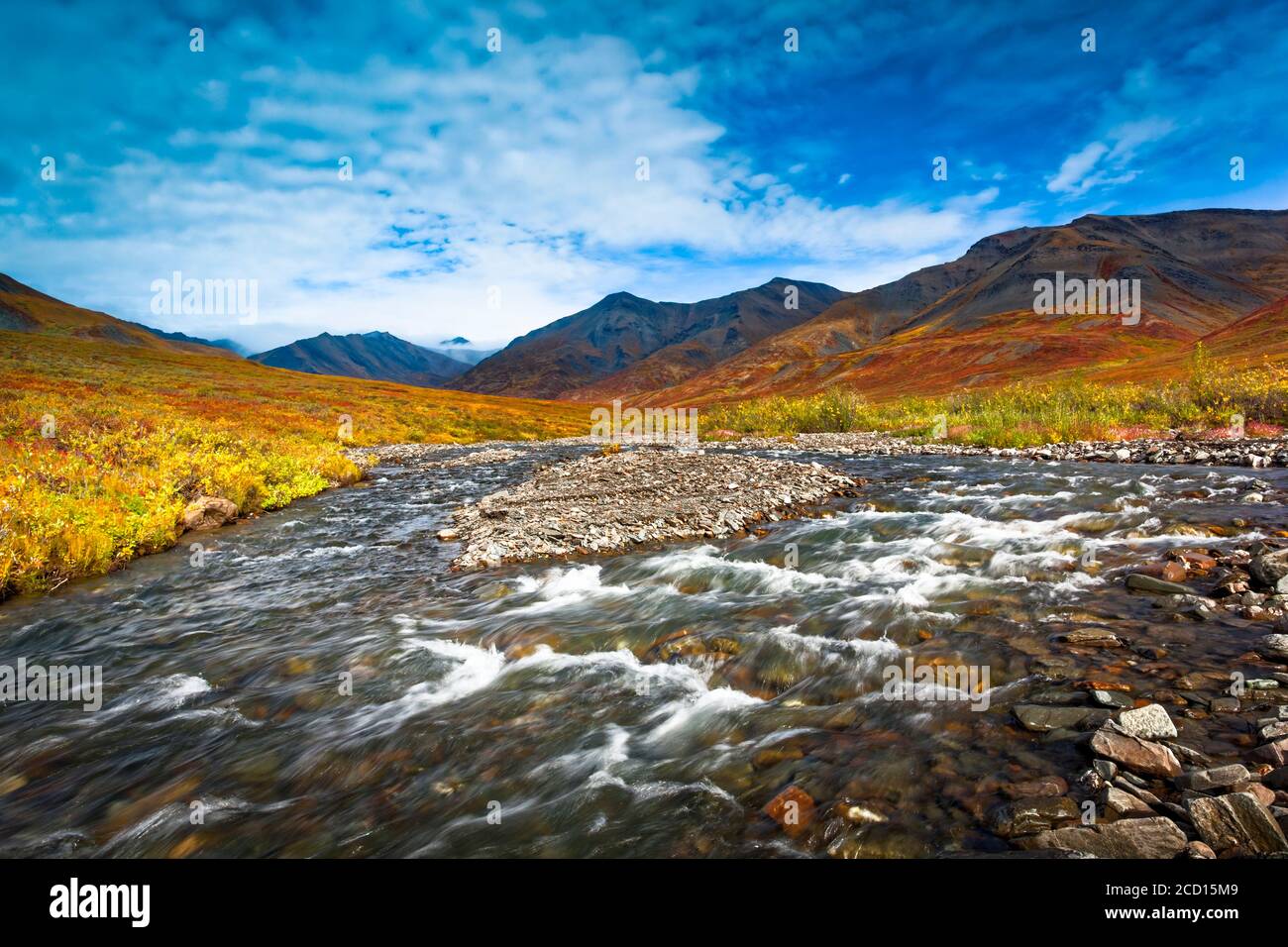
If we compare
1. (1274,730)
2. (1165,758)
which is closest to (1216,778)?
(1165,758)

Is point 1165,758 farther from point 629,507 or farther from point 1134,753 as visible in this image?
point 629,507

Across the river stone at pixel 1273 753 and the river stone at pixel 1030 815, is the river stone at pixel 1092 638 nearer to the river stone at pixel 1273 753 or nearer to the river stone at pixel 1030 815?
the river stone at pixel 1273 753

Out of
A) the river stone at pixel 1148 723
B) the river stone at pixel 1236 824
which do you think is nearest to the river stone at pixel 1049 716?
the river stone at pixel 1148 723

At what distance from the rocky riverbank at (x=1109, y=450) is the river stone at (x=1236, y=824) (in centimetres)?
2281

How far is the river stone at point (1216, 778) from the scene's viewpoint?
13.8 ft

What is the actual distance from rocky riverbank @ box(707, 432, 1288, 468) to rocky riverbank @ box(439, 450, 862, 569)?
10.5m

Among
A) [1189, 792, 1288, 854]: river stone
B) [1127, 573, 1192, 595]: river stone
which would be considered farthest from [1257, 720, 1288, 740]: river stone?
[1127, 573, 1192, 595]: river stone

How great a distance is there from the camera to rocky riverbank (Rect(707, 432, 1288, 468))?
2069 centimetres

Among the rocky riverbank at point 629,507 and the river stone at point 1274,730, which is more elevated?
the rocky riverbank at point 629,507

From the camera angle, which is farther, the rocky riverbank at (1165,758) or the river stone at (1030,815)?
the river stone at (1030,815)

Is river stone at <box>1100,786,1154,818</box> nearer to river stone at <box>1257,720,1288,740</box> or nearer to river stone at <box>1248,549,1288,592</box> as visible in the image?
river stone at <box>1257,720,1288,740</box>
